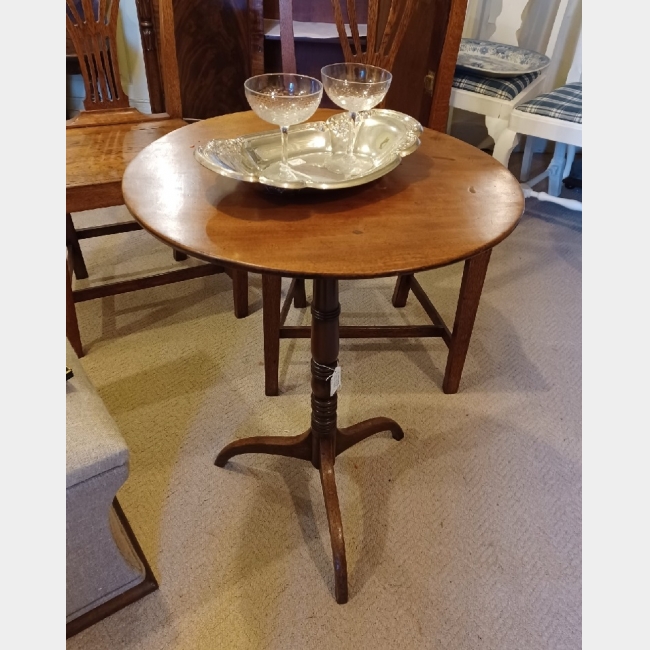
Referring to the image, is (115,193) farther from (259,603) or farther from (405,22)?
(259,603)

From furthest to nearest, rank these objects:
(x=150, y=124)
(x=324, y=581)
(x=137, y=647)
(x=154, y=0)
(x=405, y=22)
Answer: (x=154, y=0)
(x=150, y=124)
(x=405, y=22)
(x=324, y=581)
(x=137, y=647)

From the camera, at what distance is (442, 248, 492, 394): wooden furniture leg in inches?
54.8

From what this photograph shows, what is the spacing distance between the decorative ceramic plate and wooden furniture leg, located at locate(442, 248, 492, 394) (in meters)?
1.09

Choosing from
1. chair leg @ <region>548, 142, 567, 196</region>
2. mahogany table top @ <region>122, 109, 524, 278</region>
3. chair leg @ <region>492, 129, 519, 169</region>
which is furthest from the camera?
chair leg @ <region>548, 142, 567, 196</region>

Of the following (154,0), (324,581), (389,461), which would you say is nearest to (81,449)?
(324,581)

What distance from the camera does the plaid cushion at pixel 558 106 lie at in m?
1.97

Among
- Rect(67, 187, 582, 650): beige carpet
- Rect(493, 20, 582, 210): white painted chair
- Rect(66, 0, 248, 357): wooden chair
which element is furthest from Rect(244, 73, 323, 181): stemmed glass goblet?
Rect(493, 20, 582, 210): white painted chair

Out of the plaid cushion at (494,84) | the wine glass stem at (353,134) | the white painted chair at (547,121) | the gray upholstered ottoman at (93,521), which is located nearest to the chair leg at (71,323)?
the gray upholstered ottoman at (93,521)

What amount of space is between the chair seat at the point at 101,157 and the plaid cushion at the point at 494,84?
110 cm

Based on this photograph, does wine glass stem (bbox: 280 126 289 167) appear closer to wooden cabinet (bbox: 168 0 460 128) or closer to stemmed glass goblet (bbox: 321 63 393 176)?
stemmed glass goblet (bbox: 321 63 393 176)

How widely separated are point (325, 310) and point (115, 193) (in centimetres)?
74

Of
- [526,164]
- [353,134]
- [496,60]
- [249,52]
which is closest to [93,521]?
[353,134]

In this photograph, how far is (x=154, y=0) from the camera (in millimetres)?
2045

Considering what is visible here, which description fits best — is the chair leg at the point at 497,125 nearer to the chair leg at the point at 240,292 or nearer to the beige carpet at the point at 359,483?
the beige carpet at the point at 359,483
